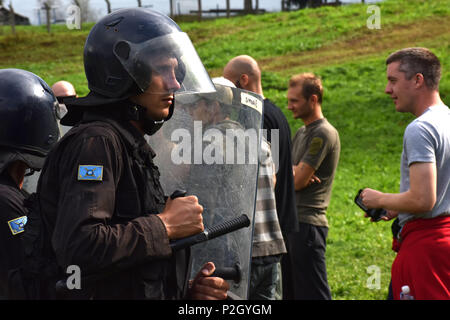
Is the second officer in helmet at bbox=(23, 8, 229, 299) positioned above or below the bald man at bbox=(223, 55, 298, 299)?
above

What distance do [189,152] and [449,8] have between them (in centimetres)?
2427

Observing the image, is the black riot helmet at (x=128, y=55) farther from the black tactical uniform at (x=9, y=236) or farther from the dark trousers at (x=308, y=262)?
the dark trousers at (x=308, y=262)

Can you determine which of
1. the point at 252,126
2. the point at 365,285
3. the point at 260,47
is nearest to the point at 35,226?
the point at 252,126

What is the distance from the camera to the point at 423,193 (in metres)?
3.49

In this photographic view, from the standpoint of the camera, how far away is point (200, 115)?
2.87 m

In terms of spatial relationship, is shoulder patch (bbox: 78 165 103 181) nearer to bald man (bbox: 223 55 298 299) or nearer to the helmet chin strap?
the helmet chin strap

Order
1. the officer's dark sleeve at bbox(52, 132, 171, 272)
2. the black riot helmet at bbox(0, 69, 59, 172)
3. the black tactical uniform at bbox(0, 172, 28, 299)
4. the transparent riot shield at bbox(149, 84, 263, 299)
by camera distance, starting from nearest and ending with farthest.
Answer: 1. the officer's dark sleeve at bbox(52, 132, 171, 272)
2. the black tactical uniform at bbox(0, 172, 28, 299)
3. the transparent riot shield at bbox(149, 84, 263, 299)
4. the black riot helmet at bbox(0, 69, 59, 172)

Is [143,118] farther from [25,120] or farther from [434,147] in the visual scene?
[434,147]

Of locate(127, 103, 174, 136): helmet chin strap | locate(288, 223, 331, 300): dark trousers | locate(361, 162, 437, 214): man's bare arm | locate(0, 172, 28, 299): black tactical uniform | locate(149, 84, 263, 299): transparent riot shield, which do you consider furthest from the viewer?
locate(288, 223, 331, 300): dark trousers

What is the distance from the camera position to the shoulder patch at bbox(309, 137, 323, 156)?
533cm

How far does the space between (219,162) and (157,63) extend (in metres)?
0.56

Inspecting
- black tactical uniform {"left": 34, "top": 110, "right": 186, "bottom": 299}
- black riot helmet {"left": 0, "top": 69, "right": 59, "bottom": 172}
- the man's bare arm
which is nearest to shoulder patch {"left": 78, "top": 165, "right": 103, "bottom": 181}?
black tactical uniform {"left": 34, "top": 110, "right": 186, "bottom": 299}

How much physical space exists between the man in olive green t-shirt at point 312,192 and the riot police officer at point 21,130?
2.59 meters
